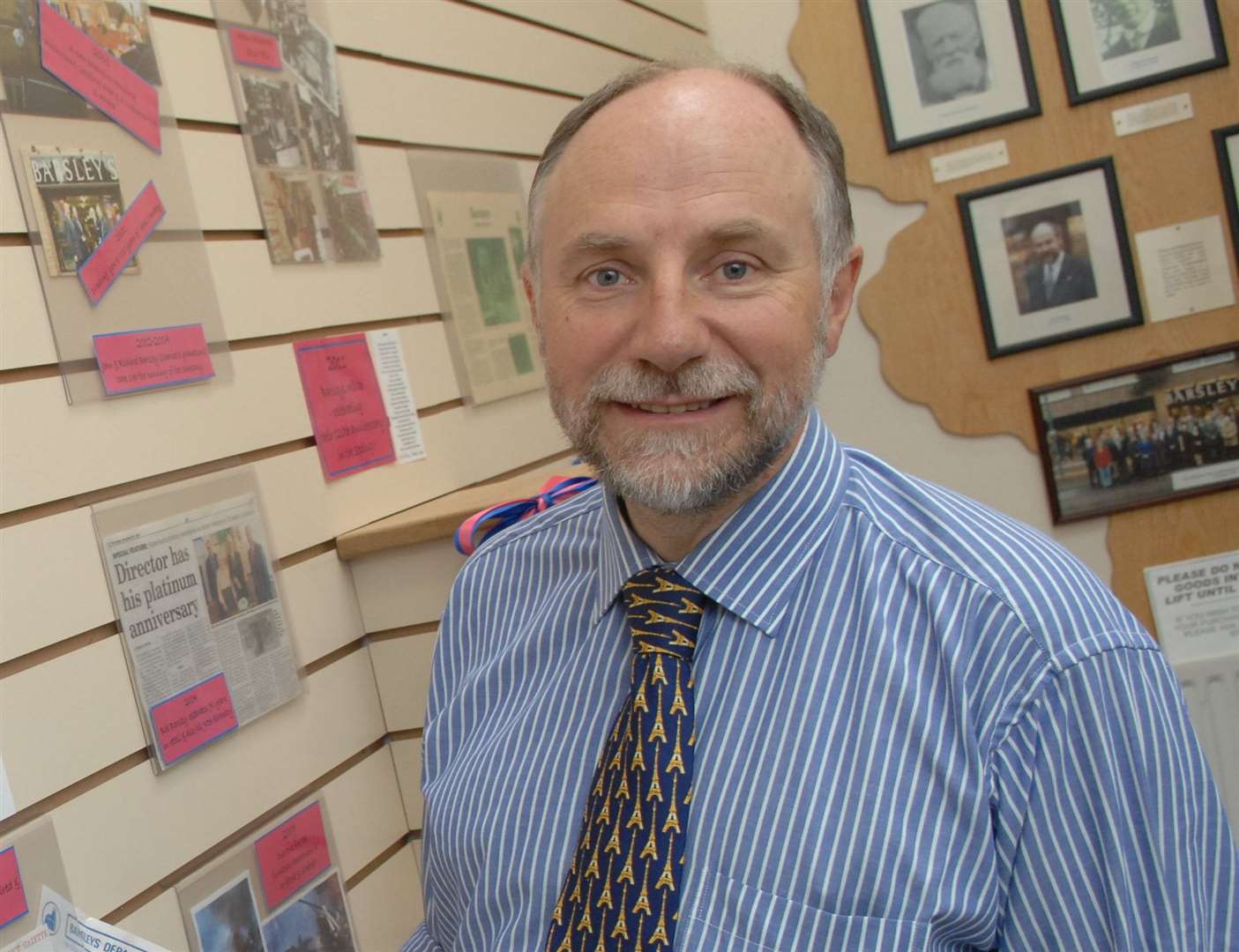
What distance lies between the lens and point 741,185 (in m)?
1.24

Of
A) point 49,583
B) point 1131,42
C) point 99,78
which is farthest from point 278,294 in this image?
point 1131,42

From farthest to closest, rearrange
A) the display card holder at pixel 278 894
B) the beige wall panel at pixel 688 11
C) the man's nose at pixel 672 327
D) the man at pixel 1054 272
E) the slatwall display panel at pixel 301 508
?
1. the beige wall panel at pixel 688 11
2. the man at pixel 1054 272
3. the display card holder at pixel 278 894
4. the slatwall display panel at pixel 301 508
5. the man's nose at pixel 672 327

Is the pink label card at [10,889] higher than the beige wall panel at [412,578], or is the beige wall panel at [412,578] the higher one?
the beige wall panel at [412,578]

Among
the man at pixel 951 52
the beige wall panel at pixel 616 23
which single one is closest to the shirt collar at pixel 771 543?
the beige wall panel at pixel 616 23

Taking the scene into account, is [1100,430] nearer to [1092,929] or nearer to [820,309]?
[820,309]

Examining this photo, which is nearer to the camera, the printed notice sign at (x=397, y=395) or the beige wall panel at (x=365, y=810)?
the beige wall panel at (x=365, y=810)

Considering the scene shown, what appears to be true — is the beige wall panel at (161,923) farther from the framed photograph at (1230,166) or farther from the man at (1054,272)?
the framed photograph at (1230,166)

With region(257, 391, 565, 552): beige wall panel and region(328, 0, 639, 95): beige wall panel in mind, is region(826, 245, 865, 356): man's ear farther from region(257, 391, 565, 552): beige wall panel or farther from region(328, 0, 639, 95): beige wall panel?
region(328, 0, 639, 95): beige wall panel

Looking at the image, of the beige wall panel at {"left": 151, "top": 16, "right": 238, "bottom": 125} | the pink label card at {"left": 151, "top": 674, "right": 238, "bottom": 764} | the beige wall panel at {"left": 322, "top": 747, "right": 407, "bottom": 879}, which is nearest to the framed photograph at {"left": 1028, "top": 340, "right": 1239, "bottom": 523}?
the beige wall panel at {"left": 322, "top": 747, "right": 407, "bottom": 879}

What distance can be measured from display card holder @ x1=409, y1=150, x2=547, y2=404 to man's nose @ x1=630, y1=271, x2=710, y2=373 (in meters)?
1.35

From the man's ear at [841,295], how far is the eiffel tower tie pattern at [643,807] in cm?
34

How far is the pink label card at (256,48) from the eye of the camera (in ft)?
6.53

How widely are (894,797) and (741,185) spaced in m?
0.60

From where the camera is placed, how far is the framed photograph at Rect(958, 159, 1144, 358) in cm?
323
